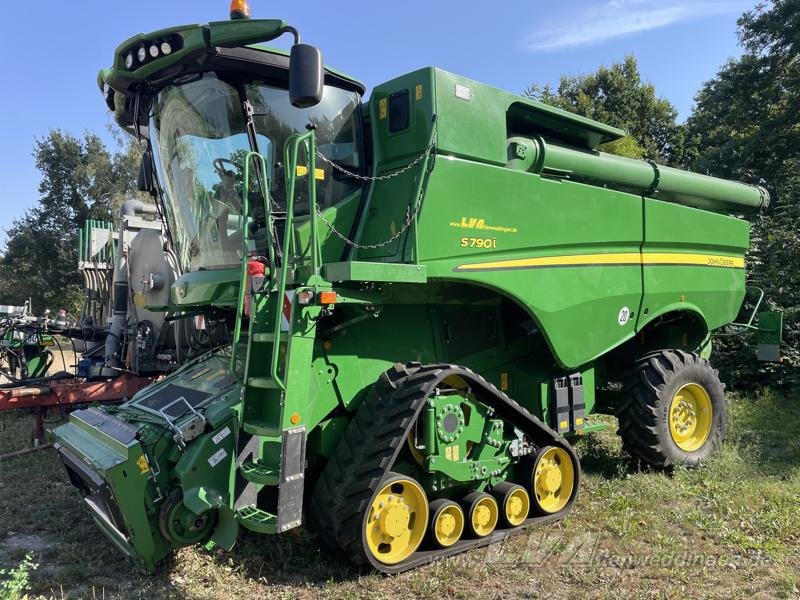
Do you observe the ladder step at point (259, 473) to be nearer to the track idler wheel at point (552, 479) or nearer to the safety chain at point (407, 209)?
the safety chain at point (407, 209)

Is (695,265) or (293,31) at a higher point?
(293,31)

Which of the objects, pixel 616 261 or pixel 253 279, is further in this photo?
pixel 616 261

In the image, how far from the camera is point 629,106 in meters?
23.9

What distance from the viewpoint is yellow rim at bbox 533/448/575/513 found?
4320 mm

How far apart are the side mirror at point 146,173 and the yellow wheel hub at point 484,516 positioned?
342 centimetres

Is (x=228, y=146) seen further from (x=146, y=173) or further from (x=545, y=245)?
(x=545, y=245)

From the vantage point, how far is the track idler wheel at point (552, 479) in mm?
4289

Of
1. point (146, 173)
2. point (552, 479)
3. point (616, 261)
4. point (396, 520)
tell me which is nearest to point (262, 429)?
point (396, 520)

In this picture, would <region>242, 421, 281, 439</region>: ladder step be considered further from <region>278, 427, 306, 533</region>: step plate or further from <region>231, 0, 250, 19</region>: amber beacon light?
<region>231, 0, 250, 19</region>: amber beacon light

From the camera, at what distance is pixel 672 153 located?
23.5m

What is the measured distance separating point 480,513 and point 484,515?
0.03 m

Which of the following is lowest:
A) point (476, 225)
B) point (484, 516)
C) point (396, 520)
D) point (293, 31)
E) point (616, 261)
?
point (484, 516)

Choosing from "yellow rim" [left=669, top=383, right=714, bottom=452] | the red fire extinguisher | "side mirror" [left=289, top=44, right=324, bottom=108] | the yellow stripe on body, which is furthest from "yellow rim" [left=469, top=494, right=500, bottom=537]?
"side mirror" [left=289, top=44, right=324, bottom=108]

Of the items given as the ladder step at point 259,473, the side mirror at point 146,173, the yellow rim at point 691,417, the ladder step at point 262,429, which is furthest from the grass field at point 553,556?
the side mirror at point 146,173
